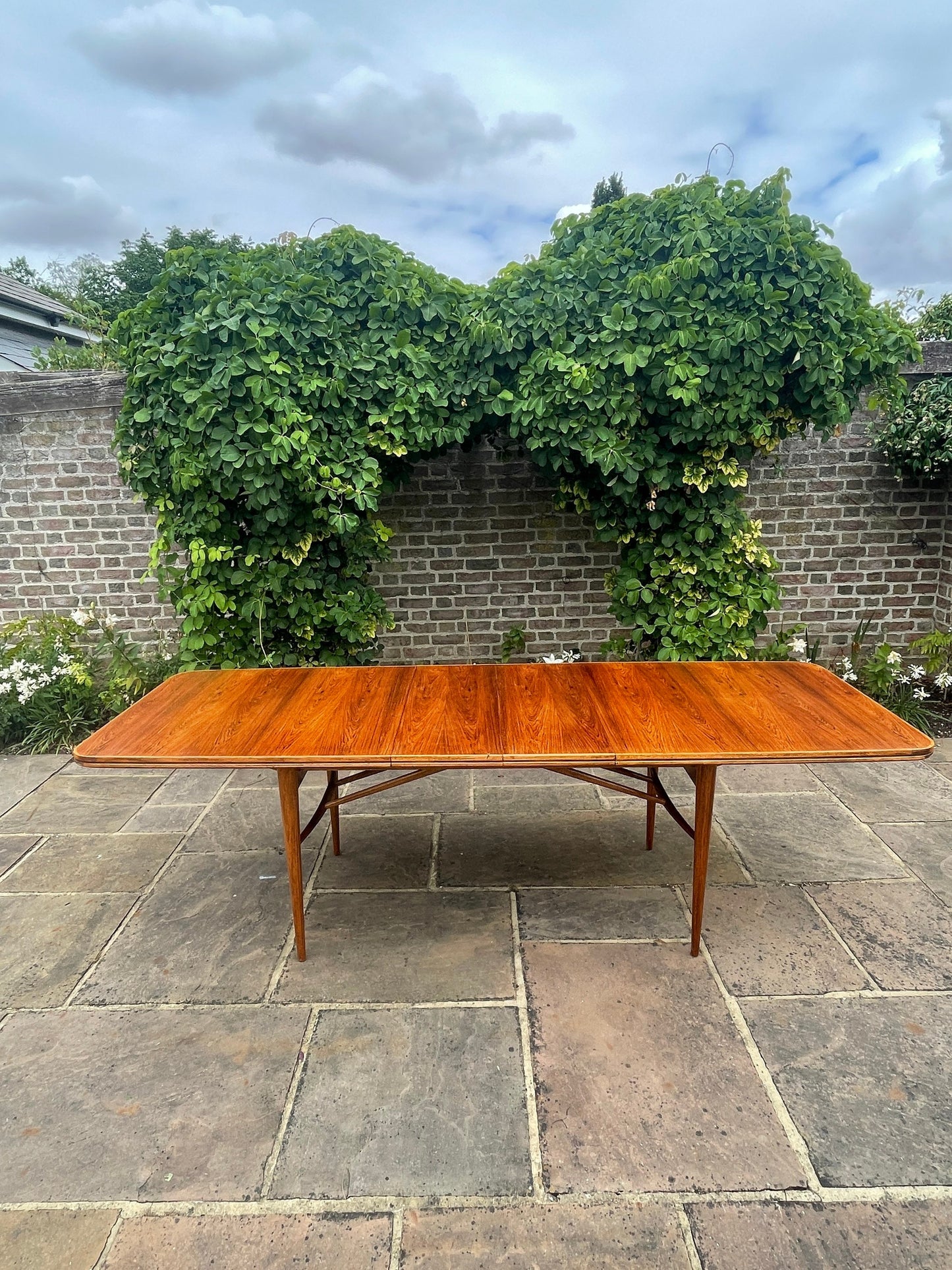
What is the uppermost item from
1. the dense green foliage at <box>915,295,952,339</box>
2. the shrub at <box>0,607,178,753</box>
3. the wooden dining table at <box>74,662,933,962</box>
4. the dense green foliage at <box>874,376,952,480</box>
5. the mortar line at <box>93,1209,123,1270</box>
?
the dense green foliage at <box>915,295,952,339</box>

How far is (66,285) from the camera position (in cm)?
2650

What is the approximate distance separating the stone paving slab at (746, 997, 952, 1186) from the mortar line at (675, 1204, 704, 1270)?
12.3 inches

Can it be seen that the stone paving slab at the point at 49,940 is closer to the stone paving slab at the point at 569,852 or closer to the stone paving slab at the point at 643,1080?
the stone paving slab at the point at 569,852

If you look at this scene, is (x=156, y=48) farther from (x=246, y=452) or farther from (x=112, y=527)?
(x=246, y=452)

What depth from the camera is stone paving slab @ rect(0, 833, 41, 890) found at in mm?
2648

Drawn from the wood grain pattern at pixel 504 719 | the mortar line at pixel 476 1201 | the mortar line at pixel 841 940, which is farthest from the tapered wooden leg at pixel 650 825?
the mortar line at pixel 476 1201

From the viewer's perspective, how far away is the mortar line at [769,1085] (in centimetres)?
140

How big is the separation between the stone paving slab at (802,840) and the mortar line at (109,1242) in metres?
2.08

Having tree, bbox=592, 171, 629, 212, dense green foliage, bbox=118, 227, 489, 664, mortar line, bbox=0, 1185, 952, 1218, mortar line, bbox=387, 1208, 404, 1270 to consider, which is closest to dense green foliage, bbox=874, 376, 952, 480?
dense green foliage, bbox=118, 227, 489, 664

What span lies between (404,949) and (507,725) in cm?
80

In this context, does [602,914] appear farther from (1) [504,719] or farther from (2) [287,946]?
(2) [287,946]

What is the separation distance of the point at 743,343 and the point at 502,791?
88.4 inches

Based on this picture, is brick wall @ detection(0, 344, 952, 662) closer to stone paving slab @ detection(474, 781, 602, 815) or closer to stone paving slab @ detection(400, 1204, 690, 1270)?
stone paving slab @ detection(474, 781, 602, 815)

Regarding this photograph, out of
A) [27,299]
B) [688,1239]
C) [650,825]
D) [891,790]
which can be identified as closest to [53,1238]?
[688,1239]
